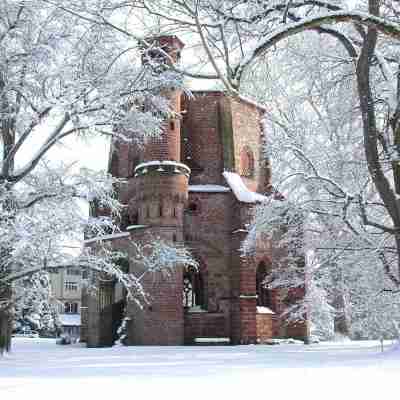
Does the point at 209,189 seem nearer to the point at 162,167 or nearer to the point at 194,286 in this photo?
the point at 162,167

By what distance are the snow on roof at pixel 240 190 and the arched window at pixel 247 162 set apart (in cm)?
120

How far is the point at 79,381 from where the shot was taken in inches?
321

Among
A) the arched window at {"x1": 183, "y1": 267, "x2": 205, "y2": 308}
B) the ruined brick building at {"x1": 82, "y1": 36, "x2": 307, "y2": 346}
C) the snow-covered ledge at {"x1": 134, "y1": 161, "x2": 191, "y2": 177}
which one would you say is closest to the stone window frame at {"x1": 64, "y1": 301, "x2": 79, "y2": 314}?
the ruined brick building at {"x1": 82, "y1": 36, "x2": 307, "y2": 346}

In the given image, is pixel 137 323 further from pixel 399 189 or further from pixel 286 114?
pixel 399 189

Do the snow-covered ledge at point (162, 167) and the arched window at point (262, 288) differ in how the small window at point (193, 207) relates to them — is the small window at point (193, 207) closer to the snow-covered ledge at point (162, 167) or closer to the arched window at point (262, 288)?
the snow-covered ledge at point (162, 167)

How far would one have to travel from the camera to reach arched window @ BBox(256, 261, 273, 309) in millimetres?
25047

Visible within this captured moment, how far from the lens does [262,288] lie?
25375mm

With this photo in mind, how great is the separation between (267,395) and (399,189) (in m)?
7.53

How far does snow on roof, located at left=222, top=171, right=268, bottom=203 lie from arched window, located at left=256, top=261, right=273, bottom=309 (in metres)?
2.79

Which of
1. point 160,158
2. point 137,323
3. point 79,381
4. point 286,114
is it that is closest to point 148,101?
point 286,114

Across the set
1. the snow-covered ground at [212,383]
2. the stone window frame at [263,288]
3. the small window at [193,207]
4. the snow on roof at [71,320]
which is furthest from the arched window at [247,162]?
the snow on roof at [71,320]

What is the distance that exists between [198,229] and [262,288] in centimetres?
386

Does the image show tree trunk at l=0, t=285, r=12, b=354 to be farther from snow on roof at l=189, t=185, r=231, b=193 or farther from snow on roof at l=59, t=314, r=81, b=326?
snow on roof at l=59, t=314, r=81, b=326

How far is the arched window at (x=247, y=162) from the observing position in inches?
1061
